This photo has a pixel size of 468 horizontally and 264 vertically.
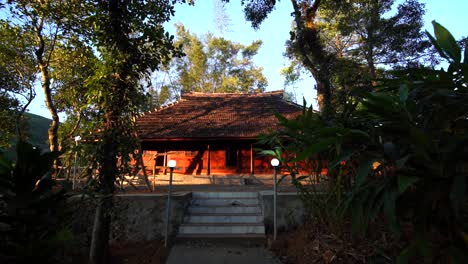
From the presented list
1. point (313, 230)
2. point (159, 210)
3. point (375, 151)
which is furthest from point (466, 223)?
point (159, 210)

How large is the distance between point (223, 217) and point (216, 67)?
73.0 ft

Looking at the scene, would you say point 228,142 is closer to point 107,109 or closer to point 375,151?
point 107,109

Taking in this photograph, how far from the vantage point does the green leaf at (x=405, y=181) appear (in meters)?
1.38

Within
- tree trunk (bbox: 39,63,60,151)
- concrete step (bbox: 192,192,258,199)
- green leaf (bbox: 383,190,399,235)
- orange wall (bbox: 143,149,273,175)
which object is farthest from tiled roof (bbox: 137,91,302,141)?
green leaf (bbox: 383,190,399,235)

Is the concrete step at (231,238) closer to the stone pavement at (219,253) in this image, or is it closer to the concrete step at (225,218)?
the stone pavement at (219,253)

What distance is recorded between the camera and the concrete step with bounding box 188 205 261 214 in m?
5.22

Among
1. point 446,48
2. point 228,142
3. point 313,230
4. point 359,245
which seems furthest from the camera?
point 228,142

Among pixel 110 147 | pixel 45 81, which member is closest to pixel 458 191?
pixel 110 147

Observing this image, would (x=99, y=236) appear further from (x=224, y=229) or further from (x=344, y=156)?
(x=344, y=156)

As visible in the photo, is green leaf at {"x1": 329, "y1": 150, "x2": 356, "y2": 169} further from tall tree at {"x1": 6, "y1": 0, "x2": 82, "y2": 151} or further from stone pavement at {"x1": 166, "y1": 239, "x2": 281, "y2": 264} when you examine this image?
tall tree at {"x1": 6, "y1": 0, "x2": 82, "y2": 151}

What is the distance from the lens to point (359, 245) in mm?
3076

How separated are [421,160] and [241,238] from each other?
339cm

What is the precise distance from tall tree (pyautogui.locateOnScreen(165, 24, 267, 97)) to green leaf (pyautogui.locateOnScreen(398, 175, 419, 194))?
23.6 m

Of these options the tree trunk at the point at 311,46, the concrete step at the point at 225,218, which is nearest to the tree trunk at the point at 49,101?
the concrete step at the point at 225,218
